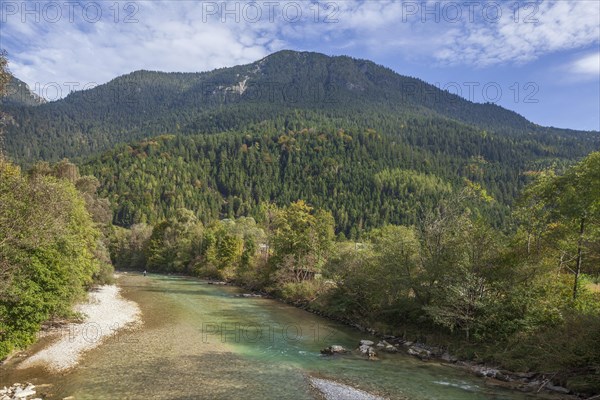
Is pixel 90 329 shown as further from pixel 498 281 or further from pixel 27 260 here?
pixel 498 281

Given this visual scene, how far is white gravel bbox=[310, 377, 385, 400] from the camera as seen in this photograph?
66.1ft

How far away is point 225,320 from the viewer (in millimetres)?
39688

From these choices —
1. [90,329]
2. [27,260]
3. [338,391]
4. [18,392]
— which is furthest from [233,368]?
[90,329]

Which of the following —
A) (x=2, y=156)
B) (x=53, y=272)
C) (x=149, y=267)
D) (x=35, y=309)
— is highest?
(x=2, y=156)

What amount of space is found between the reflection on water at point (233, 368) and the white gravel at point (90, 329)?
0.97 metres

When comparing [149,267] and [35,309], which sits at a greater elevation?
[35,309]

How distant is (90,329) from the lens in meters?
33.0

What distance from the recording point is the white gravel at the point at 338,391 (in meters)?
20.1

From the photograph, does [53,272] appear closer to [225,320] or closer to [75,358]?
[75,358]

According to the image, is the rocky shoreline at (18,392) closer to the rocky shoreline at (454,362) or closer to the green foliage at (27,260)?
the green foliage at (27,260)

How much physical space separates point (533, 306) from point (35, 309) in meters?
32.1

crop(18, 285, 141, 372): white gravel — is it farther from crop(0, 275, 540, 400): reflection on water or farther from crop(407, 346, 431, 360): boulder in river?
crop(407, 346, 431, 360): boulder in river

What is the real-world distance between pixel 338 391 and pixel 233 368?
7001 millimetres

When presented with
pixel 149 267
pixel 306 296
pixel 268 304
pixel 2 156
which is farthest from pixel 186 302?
pixel 149 267
